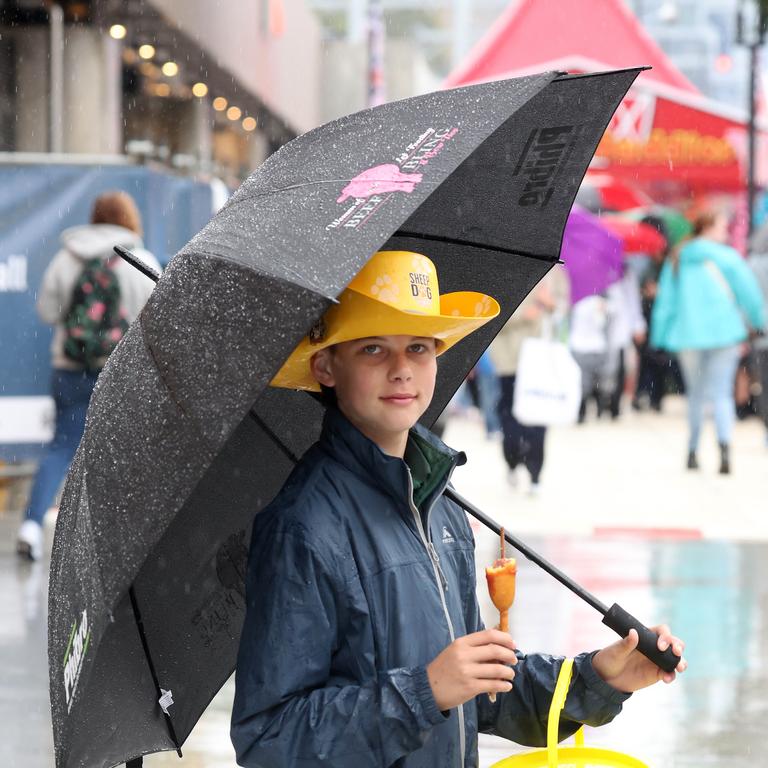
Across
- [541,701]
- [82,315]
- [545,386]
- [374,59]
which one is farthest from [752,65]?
[541,701]

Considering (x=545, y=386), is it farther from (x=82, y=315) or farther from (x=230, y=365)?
(x=230, y=365)

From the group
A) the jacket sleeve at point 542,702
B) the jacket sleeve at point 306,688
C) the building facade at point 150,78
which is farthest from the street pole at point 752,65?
the jacket sleeve at point 306,688

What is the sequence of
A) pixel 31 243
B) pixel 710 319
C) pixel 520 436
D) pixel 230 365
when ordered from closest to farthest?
1. pixel 230 365
2. pixel 31 243
3. pixel 520 436
4. pixel 710 319

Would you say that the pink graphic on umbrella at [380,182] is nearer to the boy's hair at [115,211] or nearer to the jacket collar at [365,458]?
the jacket collar at [365,458]

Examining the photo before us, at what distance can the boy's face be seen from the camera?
2.69 metres

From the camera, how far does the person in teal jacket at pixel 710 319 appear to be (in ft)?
43.2

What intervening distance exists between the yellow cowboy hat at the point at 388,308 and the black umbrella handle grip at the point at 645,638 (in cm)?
58

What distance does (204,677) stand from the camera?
3.00 metres

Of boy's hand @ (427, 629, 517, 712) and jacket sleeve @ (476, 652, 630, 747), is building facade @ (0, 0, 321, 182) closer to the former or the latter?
jacket sleeve @ (476, 652, 630, 747)

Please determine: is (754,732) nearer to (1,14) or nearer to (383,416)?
(383,416)

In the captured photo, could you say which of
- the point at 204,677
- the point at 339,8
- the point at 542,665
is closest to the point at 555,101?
the point at 542,665

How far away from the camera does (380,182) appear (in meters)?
2.50

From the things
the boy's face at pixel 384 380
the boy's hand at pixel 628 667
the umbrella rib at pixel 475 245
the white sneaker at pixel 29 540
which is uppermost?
the umbrella rib at pixel 475 245

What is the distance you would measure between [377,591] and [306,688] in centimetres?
21
